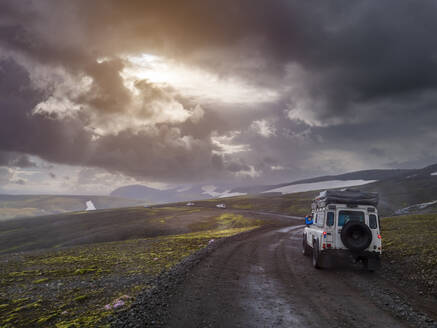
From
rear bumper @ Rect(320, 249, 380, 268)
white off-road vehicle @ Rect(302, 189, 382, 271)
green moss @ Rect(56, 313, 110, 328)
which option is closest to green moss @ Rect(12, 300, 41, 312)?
green moss @ Rect(56, 313, 110, 328)

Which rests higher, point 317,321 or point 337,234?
point 337,234

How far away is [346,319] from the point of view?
9164 millimetres

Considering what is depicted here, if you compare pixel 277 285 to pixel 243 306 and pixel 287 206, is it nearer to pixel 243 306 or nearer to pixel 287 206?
pixel 243 306

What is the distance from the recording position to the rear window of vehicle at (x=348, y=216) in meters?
16.4

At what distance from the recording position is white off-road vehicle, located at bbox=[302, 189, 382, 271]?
51.6 feet

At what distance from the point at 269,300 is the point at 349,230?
24.6 ft

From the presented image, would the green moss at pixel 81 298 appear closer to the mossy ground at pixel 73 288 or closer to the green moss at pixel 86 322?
the mossy ground at pixel 73 288

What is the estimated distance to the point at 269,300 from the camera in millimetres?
11164

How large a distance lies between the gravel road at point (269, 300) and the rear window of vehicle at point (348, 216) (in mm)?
3034

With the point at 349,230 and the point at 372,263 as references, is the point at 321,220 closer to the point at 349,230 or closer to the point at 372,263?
the point at 349,230

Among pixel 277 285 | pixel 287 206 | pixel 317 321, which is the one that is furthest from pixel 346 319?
pixel 287 206

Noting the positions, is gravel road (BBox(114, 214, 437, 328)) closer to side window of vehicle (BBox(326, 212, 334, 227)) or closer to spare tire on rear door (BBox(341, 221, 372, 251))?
spare tire on rear door (BBox(341, 221, 372, 251))

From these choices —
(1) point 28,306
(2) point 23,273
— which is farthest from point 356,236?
(2) point 23,273

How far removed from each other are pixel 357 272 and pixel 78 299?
15435mm
